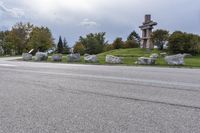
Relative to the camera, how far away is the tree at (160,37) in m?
48.0

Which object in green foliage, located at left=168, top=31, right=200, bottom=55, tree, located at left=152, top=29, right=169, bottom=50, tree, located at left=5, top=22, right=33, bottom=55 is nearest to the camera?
green foliage, located at left=168, top=31, right=200, bottom=55

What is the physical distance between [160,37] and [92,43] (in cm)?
2743

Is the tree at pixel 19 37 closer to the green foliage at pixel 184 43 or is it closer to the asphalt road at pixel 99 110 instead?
the green foliage at pixel 184 43

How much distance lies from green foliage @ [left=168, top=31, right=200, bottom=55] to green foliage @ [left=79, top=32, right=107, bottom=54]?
31940 millimetres

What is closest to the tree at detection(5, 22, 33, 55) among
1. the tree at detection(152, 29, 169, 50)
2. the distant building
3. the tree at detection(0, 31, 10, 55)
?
the tree at detection(0, 31, 10, 55)

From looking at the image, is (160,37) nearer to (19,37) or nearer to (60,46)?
(19,37)

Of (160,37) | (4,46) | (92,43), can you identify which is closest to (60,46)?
(92,43)

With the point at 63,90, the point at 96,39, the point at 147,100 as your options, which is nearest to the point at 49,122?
the point at 147,100

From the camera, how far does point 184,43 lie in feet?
136

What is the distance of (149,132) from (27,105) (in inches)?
103

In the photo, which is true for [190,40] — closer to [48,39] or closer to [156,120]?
[48,39]

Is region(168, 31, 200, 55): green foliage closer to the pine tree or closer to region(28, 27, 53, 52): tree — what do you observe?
region(28, 27, 53, 52): tree

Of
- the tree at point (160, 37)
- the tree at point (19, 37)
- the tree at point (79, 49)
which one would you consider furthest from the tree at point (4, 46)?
the tree at point (160, 37)

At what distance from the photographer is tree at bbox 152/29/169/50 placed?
4803 cm
